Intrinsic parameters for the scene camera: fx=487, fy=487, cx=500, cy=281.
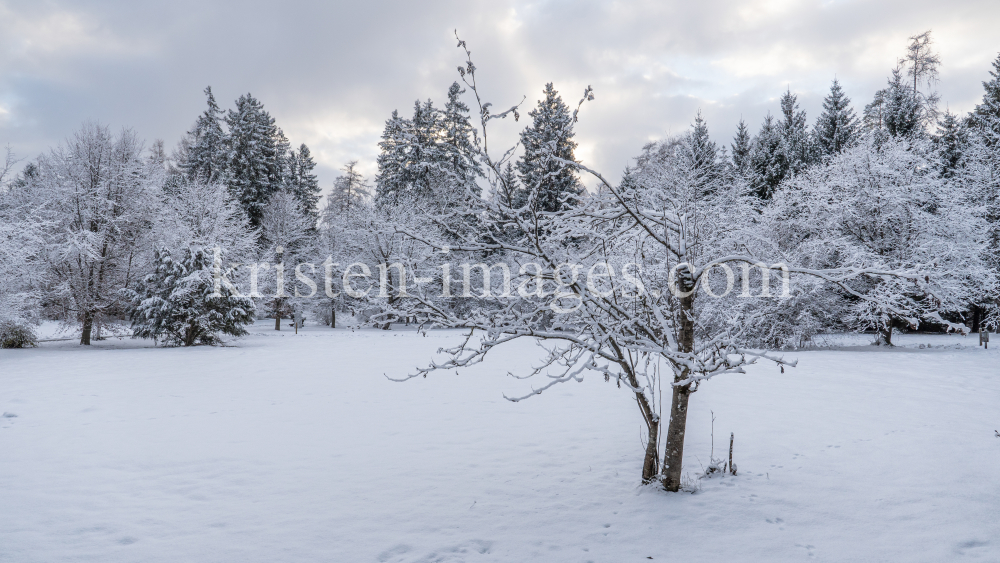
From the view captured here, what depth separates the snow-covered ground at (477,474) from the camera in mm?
3539

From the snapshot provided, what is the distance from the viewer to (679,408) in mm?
4113

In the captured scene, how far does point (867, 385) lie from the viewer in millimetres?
9188

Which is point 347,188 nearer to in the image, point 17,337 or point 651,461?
point 17,337

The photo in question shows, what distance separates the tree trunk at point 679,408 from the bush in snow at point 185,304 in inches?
621

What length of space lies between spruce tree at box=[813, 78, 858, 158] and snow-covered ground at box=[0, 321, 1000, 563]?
20.7m

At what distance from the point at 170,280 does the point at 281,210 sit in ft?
49.1

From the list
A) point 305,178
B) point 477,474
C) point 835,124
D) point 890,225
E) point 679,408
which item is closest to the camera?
point 679,408

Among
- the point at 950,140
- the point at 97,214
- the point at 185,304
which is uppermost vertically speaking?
the point at 950,140

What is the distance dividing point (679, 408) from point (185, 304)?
16.8 meters

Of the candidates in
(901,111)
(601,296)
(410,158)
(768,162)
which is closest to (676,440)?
(601,296)


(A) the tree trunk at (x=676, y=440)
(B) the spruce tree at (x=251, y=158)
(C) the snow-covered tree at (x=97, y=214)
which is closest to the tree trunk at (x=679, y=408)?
(A) the tree trunk at (x=676, y=440)

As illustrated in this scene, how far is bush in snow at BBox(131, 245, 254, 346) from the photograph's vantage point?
15.7 metres

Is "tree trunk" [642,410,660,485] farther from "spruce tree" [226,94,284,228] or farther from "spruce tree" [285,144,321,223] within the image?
"spruce tree" [285,144,321,223]

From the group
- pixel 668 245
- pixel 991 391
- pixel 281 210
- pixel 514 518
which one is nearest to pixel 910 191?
→ pixel 991 391
